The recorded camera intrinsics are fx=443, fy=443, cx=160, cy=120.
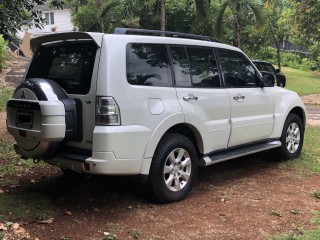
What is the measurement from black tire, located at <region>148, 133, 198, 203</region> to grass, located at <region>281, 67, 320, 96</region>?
19.2 m

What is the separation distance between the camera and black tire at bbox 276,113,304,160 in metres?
6.89

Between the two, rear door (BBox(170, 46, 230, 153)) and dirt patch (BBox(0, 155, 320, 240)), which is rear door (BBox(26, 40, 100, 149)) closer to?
dirt patch (BBox(0, 155, 320, 240))

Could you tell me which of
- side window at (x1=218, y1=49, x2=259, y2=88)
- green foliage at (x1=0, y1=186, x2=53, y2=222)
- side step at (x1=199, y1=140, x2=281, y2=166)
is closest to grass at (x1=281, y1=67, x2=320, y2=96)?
side step at (x1=199, y1=140, x2=281, y2=166)

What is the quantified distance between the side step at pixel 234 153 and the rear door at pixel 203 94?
101mm

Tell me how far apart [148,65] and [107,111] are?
0.78 meters

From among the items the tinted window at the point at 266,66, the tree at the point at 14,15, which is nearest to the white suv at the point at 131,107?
the tree at the point at 14,15

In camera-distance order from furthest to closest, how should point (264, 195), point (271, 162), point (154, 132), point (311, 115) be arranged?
point (311, 115), point (271, 162), point (264, 195), point (154, 132)

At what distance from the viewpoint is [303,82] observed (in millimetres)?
28906

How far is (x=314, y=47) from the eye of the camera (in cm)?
2523

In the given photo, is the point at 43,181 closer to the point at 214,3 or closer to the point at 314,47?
the point at 214,3

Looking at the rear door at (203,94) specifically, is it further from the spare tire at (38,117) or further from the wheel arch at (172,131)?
the spare tire at (38,117)

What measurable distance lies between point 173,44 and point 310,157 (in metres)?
3.58

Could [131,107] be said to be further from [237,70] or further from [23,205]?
[237,70]

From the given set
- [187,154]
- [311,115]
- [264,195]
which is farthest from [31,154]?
[311,115]
